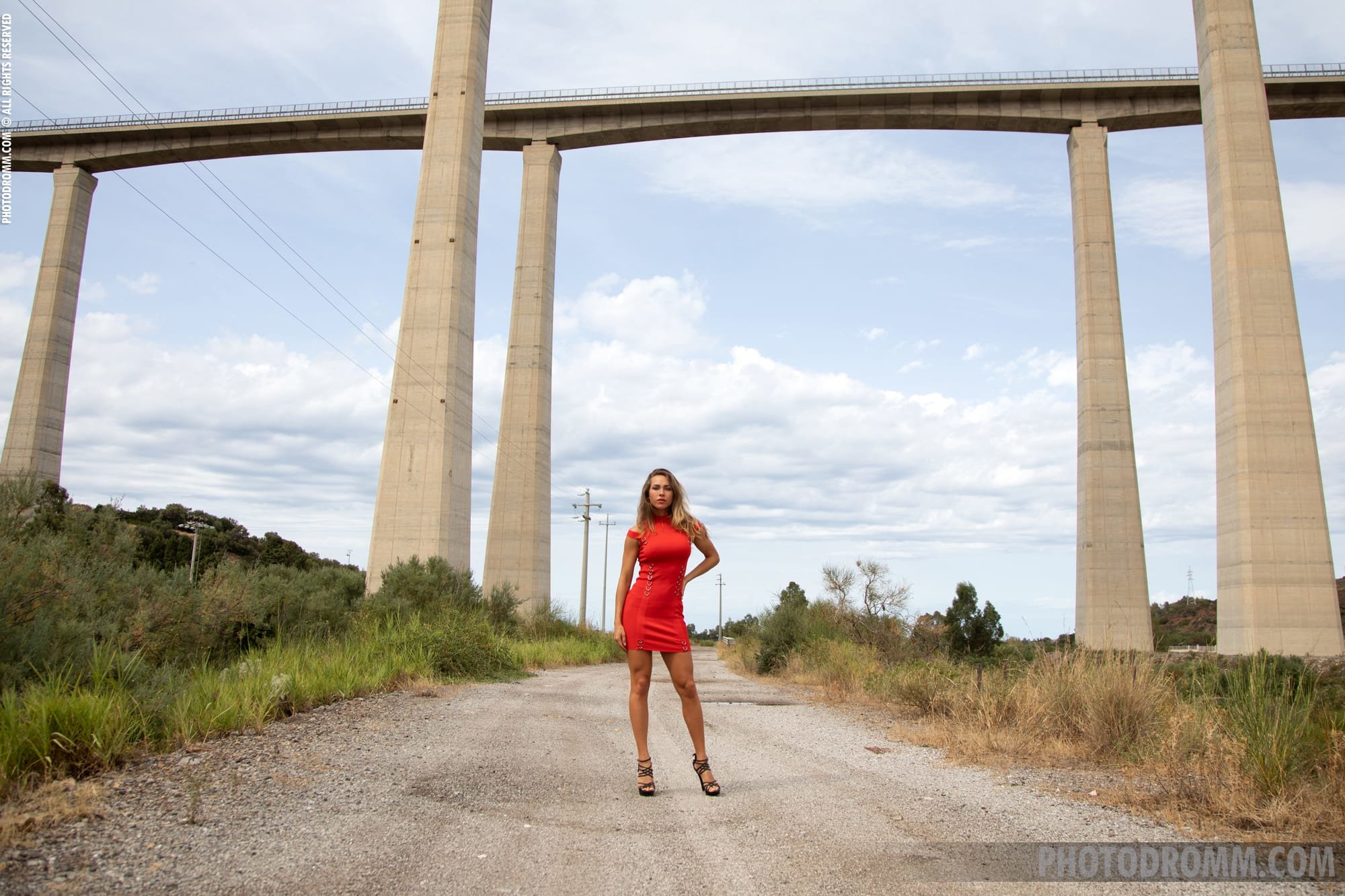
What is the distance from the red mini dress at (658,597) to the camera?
5.71m

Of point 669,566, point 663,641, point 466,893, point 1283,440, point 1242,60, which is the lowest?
point 466,893

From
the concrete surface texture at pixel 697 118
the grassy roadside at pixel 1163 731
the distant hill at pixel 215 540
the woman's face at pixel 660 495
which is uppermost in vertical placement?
the concrete surface texture at pixel 697 118

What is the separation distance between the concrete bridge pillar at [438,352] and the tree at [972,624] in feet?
71.3

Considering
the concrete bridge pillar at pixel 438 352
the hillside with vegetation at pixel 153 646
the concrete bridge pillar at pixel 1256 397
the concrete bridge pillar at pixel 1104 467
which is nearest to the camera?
the hillside with vegetation at pixel 153 646

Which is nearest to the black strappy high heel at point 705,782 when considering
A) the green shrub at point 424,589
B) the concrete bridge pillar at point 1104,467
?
the green shrub at point 424,589

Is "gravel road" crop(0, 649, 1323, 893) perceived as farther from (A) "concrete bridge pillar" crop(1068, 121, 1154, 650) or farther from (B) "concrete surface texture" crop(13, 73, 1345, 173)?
(B) "concrete surface texture" crop(13, 73, 1345, 173)

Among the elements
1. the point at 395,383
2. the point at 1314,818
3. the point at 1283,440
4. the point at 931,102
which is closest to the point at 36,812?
the point at 1314,818

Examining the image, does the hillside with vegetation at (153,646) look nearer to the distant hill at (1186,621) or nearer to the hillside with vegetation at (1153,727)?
the hillside with vegetation at (1153,727)

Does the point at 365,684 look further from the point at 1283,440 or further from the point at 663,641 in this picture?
the point at 1283,440

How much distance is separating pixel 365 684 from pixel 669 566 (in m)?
5.48

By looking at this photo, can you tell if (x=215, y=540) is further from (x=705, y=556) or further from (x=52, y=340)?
(x=705, y=556)

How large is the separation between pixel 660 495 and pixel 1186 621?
6364 cm

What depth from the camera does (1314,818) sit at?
4.88 metres

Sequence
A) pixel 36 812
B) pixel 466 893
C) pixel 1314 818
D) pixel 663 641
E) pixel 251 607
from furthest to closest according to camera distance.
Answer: pixel 251 607, pixel 663 641, pixel 1314 818, pixel 36 812, pixel 466 893
